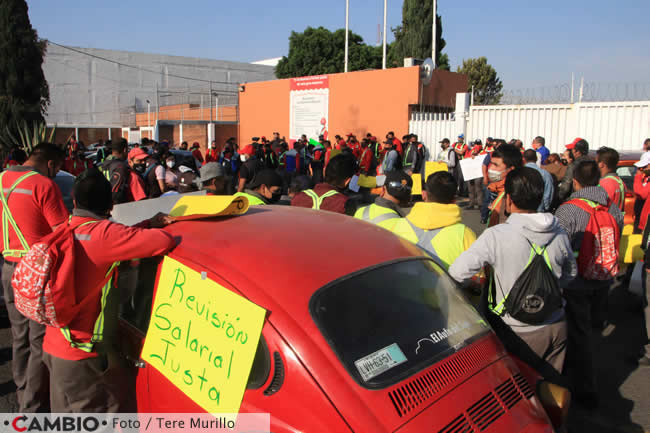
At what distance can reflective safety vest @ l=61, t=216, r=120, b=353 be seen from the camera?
2.45m

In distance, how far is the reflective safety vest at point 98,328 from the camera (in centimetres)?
245

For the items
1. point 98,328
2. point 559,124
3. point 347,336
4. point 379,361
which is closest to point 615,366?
point 379,361

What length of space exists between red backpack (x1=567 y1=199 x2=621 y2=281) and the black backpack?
1.32 meters

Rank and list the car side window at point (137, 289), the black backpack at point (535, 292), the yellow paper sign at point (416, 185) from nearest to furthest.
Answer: the car side window at point (137, 289) < the black backpack at point (535, 292) < the yellow paper sign at point (416, 185)

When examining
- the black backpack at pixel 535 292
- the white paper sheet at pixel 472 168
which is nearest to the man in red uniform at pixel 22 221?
the black backpack at pixel 535 292

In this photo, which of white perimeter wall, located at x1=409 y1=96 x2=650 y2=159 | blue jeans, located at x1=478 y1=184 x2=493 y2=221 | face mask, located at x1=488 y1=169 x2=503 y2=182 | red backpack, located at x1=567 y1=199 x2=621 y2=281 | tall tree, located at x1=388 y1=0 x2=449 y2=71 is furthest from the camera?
tall tree, located at x1=388 y1=0 x2=449 y2=71

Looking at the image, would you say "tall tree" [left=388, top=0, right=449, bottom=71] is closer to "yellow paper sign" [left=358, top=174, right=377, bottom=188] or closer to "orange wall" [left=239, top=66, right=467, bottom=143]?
"orange wall" [left=239, top=66, right=467, bottom=143]

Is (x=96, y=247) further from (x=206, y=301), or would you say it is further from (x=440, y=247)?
(x=440, y=247)

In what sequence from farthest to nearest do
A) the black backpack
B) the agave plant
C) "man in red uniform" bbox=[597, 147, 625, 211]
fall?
the agave plant
"man in red uniform" bbox=[597, 147, 625, 211]
the black backpack

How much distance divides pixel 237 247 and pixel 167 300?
0.42 meters

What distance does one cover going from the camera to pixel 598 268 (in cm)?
383

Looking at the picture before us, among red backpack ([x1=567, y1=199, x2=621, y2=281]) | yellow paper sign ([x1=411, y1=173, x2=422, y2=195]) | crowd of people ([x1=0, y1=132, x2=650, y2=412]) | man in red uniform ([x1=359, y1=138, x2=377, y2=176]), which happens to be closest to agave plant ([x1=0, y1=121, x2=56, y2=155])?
crowd of people ([x1=0, y1=132, x2=650, y2=412])

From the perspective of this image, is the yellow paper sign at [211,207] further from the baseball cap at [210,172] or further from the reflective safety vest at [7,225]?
the baseball cap at [210,172]

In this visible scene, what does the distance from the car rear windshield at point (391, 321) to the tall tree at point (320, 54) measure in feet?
140
